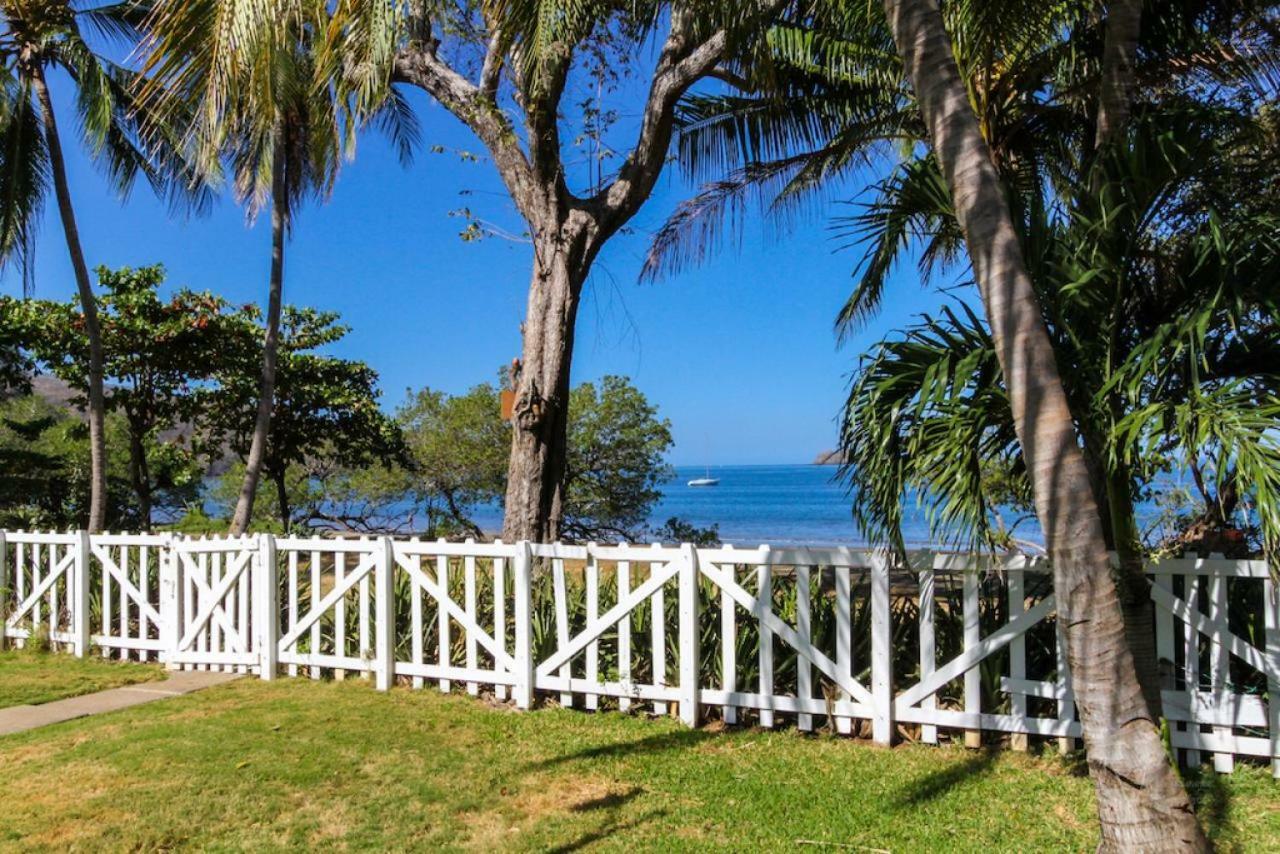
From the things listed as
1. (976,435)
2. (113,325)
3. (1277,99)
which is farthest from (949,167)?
(113,325)

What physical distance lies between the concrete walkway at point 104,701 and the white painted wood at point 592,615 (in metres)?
3.33

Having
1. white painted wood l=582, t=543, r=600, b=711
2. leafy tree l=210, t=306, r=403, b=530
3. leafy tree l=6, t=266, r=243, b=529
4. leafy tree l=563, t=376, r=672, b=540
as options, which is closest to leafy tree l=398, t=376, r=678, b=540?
leafy tree l=563, t=376, r=672, b=540

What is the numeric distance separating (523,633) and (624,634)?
0.78 m

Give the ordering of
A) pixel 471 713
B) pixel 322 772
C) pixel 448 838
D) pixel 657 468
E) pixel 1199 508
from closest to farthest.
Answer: pixel 448 838 → pixel 322 772 → pixel 471 713 → pixel 1199 508 → pixel 657 468

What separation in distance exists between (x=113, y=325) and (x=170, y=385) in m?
1.51

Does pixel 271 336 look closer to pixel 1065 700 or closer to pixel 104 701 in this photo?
pixel 104 701

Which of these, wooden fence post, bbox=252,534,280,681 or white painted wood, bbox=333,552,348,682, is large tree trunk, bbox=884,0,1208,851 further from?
wooden fence post, bbox=252,534,280,681

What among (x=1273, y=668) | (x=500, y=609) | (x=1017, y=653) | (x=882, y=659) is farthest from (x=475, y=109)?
(x=1273, y=668)

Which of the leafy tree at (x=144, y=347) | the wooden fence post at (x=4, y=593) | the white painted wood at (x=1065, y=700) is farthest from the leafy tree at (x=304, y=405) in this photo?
the white painted wood at (x=1065, y=700)

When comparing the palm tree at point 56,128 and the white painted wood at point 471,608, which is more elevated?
the palm tree at point 56,128

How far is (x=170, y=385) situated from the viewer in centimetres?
1492

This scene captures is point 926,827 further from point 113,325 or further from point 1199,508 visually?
point 113,325

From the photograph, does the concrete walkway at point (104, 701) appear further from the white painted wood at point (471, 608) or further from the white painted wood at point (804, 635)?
the white painted wood at point (804, 635)

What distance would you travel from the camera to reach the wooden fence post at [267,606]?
745 cm
